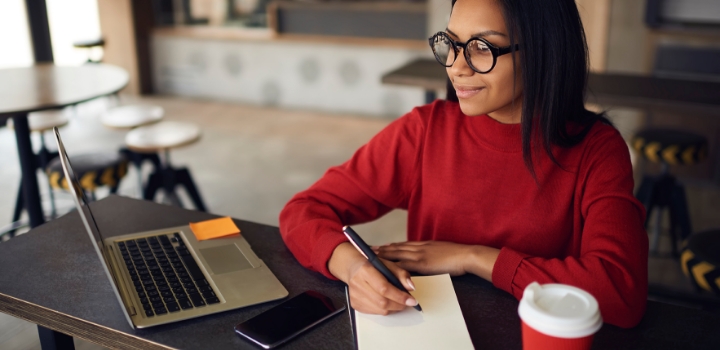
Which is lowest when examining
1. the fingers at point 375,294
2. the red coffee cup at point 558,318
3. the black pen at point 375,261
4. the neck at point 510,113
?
the fingers at point 375,294

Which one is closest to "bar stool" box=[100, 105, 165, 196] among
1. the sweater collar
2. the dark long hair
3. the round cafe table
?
the round cafe table

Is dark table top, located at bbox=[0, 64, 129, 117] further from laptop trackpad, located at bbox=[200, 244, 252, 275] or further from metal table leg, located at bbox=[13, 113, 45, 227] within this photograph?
laptop trackpad, located at bbox=[200, 244, 252, 275]

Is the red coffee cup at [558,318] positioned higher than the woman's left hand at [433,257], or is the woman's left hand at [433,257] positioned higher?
the red coffee cup at [558,318]

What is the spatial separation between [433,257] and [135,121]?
2.48 meters

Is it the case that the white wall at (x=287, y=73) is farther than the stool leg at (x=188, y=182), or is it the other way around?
the white wall at (x=287, y=73)

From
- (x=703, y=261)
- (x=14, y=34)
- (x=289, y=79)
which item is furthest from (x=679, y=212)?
(x=14, y=34)

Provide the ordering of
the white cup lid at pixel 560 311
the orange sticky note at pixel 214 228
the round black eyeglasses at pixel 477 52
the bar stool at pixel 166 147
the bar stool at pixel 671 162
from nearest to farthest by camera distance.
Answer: the white cup lid at pixel 560 311 < the round black eyeglasses at pixel 477 52 < the orange sticky note at pixel 214 228 < the bar stool at pixel 671 162 < the bar stool at pixel 166 147

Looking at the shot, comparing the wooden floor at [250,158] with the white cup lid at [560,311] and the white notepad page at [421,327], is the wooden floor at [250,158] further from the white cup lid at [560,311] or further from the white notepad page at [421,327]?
the white cup lid at [560,311]

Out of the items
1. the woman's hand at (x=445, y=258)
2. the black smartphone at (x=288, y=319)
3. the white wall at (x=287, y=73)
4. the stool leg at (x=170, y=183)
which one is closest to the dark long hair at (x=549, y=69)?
the woman's hand at (x=445, y=258)

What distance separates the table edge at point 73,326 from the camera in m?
0.90

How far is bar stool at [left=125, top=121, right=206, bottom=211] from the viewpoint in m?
2.88

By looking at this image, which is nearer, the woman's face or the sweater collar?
the woman's face

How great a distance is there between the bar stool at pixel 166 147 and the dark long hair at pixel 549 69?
2049 millimetres

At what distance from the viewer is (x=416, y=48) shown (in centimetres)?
489
